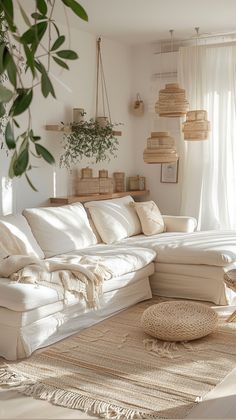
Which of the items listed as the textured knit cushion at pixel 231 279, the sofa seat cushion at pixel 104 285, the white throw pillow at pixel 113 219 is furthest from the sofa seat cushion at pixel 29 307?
the white throw pillow at pixel 113 219

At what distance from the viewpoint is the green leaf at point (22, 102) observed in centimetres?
71

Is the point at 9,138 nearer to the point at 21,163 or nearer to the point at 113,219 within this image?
the point at 21,163

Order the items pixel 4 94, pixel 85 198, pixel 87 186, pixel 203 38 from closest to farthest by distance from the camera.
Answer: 1. pixel 4 94
2. pixel 85 198
3. pixel 87 186
4. pixel 203 38

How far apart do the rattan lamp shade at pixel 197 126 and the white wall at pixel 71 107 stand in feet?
3.65

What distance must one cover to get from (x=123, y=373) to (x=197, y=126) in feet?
10.00

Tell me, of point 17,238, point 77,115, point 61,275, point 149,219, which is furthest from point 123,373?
point 77,115

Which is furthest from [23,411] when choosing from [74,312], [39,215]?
[39,215]

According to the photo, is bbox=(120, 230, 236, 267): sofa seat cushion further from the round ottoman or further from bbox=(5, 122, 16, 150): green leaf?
bbox=(5, 122, 16, 150): green leaf

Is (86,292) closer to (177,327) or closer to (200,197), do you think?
(177,327)

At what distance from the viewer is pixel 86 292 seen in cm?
373

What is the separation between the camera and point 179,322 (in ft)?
11.5

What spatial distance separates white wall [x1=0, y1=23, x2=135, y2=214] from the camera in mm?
4918

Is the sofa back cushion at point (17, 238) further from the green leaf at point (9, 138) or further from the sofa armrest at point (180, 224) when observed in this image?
the green leaf at point (9, 138)

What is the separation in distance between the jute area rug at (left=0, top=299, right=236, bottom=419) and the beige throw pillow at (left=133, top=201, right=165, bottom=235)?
1714mm
